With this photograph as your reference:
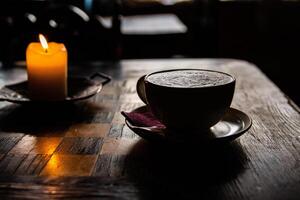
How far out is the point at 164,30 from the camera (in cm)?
218

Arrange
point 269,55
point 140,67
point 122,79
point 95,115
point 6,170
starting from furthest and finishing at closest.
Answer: point 269,55
point 140,67
point 122,79
point 95,115
point 6,170

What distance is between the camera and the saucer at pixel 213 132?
596 mm

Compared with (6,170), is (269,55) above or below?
below

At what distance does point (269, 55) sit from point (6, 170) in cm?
345

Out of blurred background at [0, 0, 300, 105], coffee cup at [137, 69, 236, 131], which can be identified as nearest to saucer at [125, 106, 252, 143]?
coffee cup at [137, 69, 236, 131]

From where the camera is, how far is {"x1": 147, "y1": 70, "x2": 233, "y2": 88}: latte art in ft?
2.06

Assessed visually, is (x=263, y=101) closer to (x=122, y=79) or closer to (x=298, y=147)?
(x=298, y=147)

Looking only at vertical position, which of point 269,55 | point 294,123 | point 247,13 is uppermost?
point 294,123

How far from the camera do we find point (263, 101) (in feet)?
2.92

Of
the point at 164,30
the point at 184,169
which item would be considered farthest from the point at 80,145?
the point at 164,30

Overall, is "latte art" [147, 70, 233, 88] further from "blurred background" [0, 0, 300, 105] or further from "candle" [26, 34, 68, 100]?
"blurred background" [0, 0, 300, 105]

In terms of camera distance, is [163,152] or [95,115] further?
[95,115]

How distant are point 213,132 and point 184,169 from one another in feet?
0.39

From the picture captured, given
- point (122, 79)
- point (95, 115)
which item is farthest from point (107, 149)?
point (122, 79)
